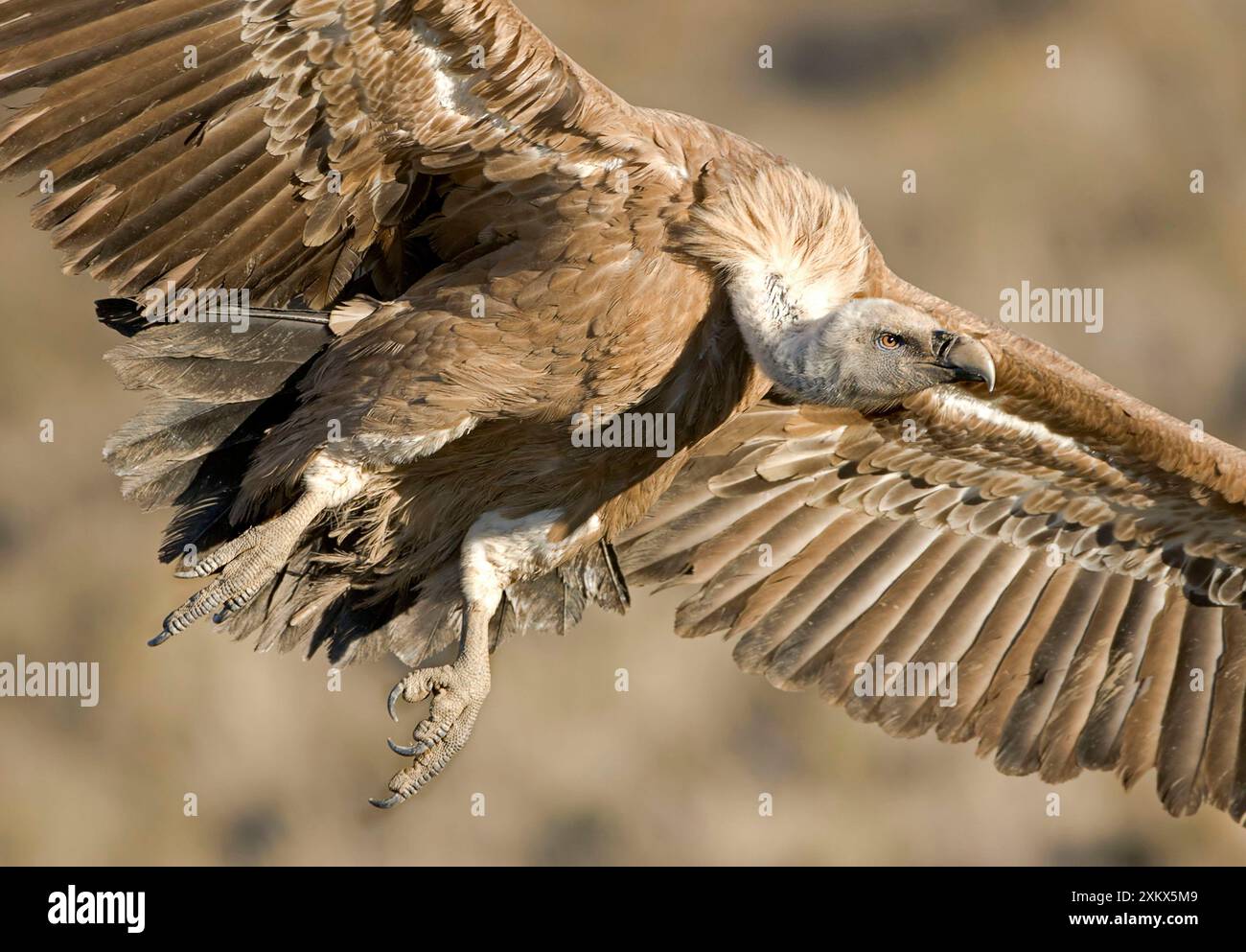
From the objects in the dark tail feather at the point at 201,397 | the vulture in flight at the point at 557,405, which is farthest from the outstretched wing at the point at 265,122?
the dark tail feather at the point at 201,397

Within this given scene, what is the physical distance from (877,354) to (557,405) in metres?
0.95

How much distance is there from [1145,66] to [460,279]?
8.34 m

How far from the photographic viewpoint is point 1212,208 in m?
11.1

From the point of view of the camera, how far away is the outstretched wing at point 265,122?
420 centimetres

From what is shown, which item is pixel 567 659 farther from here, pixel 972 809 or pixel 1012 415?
pixel 1012 415

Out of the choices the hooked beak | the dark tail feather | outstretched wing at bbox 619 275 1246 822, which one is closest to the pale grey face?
the hooked beak

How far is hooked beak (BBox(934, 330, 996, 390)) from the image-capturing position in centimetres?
469

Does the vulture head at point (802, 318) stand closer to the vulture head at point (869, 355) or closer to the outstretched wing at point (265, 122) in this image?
the vulture head at point (869, 355)

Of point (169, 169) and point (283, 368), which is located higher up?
point (169, 169)

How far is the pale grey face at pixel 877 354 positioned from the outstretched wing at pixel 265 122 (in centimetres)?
73

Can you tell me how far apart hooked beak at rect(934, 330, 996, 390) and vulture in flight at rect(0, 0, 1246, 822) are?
0.01 m

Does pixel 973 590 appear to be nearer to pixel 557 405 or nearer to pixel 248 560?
pixel 557 405

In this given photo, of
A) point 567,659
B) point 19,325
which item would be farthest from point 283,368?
point 19,325

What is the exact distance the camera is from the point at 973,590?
20.0ft
